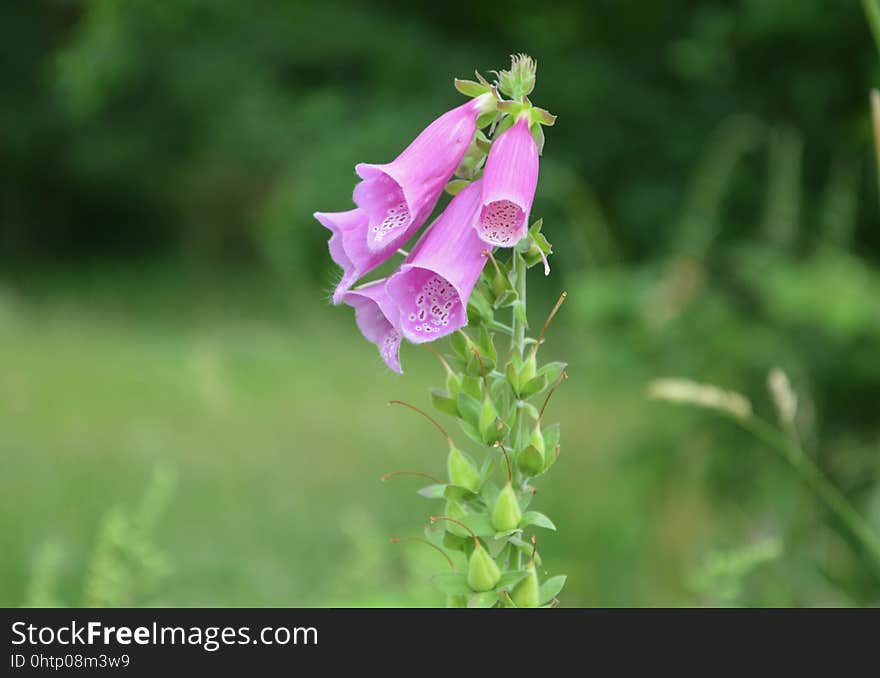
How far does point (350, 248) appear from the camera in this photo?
1.20 m

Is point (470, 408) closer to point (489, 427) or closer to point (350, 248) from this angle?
point (489, 427)

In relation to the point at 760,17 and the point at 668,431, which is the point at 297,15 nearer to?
the point at 760,17

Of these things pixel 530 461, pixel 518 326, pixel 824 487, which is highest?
pixel 824 487

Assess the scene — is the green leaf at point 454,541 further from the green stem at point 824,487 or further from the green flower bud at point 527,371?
the green stem at point 824,487

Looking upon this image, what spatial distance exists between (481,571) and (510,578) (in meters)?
0.03

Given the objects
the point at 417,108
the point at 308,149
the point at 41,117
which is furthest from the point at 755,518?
the point at 41,117

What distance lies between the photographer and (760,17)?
213 inches

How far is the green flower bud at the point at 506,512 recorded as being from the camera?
40.5 inches

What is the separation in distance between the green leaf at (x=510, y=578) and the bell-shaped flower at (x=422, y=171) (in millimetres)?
368

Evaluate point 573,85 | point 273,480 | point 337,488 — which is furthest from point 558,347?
point 273,480

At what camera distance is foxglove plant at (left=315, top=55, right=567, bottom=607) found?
3.46 feet

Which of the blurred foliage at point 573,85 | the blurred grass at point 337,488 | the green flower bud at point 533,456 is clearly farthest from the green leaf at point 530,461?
the blurred foliage at point 573,85

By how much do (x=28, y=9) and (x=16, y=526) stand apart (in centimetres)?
1559

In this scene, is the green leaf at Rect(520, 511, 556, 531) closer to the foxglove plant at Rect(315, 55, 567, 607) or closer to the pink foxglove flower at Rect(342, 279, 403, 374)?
the foxglove plant at Rect(315, 55, 567, 607)
